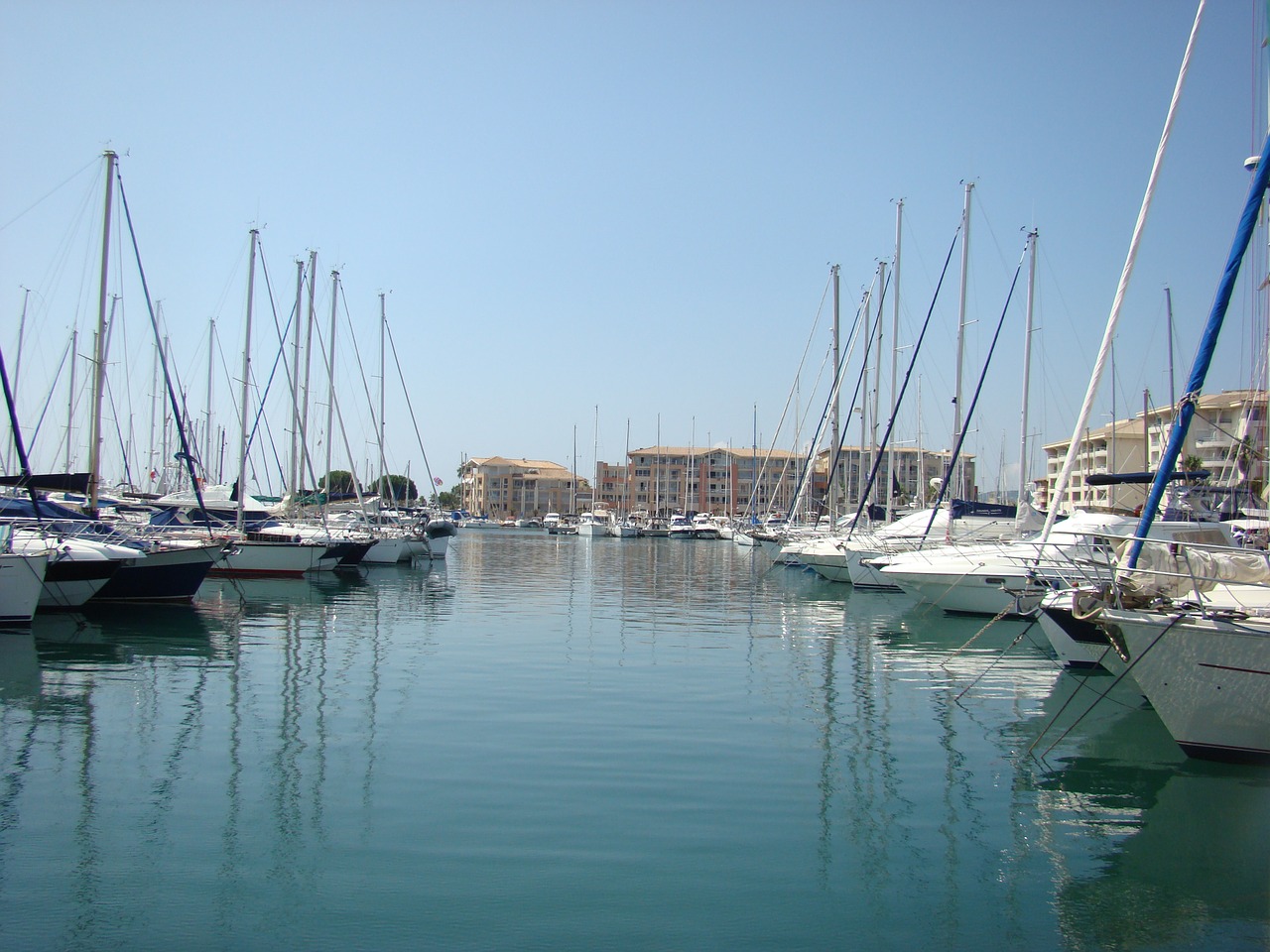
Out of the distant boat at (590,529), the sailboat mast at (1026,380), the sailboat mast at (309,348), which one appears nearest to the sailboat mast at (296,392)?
the sailboat mast at (309,348)

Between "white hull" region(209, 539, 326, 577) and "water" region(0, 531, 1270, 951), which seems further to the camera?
"white hull" region(209, 539, 326, 577)

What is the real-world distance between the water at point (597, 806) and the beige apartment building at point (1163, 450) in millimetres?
5950

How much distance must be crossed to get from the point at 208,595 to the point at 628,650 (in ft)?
54.9

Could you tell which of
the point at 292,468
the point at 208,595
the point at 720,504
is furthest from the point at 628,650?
the point at 720,504

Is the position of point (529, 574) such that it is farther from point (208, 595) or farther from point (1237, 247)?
point (1237, 247)

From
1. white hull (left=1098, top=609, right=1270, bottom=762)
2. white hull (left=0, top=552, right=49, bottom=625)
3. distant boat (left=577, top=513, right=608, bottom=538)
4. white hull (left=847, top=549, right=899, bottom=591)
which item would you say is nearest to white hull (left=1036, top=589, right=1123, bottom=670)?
white hull (left=1098, top=609, right=1270, bottom=762)

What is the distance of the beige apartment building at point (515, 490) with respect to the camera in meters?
175

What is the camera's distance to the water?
7.43 metres

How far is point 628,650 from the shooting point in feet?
67.9

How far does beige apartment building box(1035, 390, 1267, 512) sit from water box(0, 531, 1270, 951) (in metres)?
5.95

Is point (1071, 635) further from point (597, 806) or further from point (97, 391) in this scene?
point (97, 391)

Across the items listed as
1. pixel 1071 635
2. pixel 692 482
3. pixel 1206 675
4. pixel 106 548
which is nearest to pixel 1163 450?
pixel 1071 635

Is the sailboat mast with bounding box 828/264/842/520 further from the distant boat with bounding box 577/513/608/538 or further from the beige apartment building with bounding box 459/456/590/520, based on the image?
the beige apartment building with bounding box 459/456/590/520

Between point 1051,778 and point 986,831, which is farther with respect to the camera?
point 1051,778
